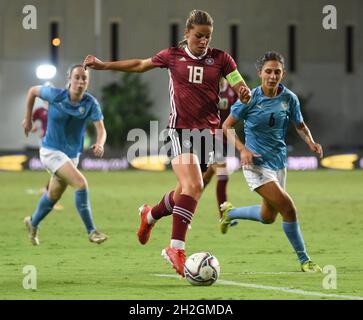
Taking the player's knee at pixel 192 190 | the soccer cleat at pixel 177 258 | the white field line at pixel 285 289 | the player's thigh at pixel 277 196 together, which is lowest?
the white field line at pixel 285 289

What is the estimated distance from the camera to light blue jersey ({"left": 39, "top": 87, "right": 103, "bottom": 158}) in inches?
513

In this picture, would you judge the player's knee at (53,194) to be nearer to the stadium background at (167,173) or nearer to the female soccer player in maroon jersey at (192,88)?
the stadium background at (167,173)

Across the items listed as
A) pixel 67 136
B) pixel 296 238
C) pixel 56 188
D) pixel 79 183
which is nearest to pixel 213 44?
pixel 67 136

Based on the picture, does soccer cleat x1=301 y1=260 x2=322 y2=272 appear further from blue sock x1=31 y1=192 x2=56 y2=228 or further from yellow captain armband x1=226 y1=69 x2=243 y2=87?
blue sock x1=31 y1=192 x2=56 y2=228

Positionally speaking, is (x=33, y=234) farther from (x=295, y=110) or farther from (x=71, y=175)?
(x=295, y=110)

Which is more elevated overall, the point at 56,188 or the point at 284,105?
the point at 284,105

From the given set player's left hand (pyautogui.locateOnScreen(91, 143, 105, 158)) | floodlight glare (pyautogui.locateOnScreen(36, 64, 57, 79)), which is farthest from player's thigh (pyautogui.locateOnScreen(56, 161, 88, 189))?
floodlight glare (pyautogui.locateOnScreen(36, 64, 57, 79))

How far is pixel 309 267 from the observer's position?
9.99 m

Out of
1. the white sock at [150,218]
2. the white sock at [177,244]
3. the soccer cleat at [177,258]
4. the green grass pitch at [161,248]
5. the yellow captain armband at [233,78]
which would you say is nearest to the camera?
the green grass pitch at [161,248]

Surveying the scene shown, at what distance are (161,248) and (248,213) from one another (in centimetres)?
159

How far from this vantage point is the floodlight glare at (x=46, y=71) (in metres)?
44.6

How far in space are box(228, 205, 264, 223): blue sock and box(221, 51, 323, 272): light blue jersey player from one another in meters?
0.53

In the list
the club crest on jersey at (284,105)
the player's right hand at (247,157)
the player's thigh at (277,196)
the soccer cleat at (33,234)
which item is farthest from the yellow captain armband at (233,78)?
the soccer cleat at (33,234)

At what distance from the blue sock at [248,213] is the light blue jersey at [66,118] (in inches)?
86.2
